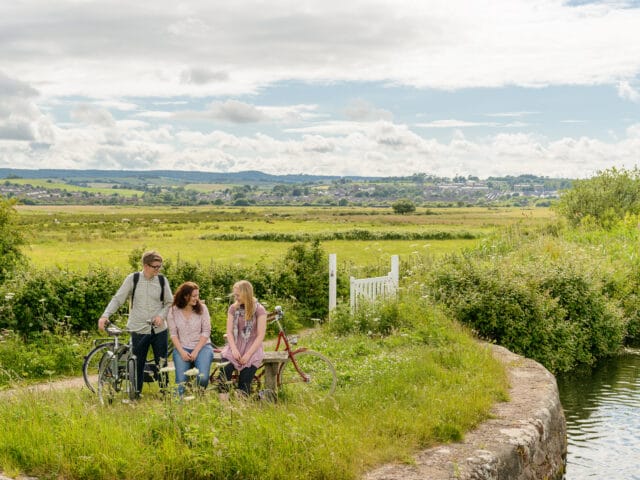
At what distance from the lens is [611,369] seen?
19.7 m

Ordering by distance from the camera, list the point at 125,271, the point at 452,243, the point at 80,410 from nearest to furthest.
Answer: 1. the point at 80,410
2. the point at 125,271
3. the point at 452,243

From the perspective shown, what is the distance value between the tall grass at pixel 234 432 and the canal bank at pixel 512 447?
0.23m

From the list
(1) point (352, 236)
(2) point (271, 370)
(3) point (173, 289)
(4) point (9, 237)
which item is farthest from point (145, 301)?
(1) point (352, 236)

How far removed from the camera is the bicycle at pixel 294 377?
9.58m

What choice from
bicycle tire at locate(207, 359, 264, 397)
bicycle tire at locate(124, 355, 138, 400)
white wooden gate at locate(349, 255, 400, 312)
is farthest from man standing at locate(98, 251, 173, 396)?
white wooden gate at locate(349, 255, 400, 312)

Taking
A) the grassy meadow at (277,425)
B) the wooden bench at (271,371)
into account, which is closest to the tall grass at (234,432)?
the grassy meadow at (277,425)

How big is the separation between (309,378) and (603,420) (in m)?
7.67

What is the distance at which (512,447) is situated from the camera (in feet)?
28.7

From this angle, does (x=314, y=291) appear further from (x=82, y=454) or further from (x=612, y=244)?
(x=612, y=244)

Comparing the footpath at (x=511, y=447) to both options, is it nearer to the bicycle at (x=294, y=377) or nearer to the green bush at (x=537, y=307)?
the bicycle at (x=294, y=377)

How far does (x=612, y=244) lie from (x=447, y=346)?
21.7 meters

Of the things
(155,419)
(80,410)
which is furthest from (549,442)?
(80,410)

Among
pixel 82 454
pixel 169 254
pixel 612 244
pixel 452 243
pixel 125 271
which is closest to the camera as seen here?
pixel 82 454

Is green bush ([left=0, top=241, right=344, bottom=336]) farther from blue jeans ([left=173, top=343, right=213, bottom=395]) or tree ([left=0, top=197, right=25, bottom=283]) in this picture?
blue jeans ([left=173, top=343, right=213, bottom=395])
